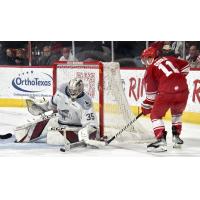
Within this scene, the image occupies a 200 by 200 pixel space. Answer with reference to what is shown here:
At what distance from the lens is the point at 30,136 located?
12.1 feet

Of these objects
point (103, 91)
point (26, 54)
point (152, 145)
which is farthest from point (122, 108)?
point (26, 54)

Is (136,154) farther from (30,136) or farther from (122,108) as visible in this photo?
(30,136)

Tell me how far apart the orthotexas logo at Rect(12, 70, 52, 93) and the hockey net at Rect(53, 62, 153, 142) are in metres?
1.95

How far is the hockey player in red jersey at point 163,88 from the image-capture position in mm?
3342

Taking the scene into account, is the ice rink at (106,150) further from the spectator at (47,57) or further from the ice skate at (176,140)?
the spectator at (47,57)

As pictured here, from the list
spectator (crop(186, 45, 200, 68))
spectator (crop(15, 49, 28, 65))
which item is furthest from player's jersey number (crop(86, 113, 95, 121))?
spectator (crop(15, 49, 28, 65))

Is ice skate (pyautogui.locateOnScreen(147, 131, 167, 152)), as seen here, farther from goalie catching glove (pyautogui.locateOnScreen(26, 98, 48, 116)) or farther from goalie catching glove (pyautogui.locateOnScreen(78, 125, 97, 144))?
goalie catching glove (pyautogui.locateOnScreen(26, 98, 48, 116))

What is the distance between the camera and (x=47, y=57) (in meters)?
6.02

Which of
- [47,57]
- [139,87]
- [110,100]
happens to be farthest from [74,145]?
[47,57]

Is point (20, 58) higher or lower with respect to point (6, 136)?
higher

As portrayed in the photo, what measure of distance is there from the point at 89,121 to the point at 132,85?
160 cm

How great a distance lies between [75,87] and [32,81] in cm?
241

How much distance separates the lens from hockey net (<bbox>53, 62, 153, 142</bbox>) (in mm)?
3666

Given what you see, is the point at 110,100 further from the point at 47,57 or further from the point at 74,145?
the point at 47,57
